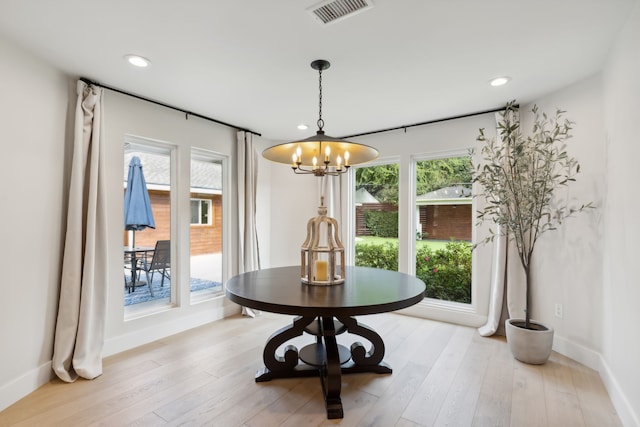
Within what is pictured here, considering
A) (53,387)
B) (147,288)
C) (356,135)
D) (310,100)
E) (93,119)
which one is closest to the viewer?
(53,387)

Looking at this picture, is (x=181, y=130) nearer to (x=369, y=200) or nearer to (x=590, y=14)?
(x=369, y=200)

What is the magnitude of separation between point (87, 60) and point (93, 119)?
461 mm

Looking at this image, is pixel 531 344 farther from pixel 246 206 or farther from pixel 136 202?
pixel 136 202

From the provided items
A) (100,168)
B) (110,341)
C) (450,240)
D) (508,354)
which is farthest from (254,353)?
(450,240)

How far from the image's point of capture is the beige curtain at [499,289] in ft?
10.3

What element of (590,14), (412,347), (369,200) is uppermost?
(590,14)

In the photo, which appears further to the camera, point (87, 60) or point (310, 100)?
point (310, 100)

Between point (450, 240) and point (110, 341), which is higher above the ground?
point (450, 240)

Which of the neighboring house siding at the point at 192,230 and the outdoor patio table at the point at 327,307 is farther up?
the neighboring house siding at the point at 192,230

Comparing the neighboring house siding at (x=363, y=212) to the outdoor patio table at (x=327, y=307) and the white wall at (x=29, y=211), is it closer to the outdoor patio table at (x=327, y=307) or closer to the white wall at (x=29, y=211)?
the outdoor patio table at (x=327, y=307)

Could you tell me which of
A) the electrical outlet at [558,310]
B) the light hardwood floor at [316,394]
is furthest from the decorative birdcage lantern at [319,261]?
the electrical outlet at [558,310]

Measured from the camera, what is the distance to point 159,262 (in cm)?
339

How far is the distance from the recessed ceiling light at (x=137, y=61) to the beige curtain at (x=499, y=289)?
3.21 meters

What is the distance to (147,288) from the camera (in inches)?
132
